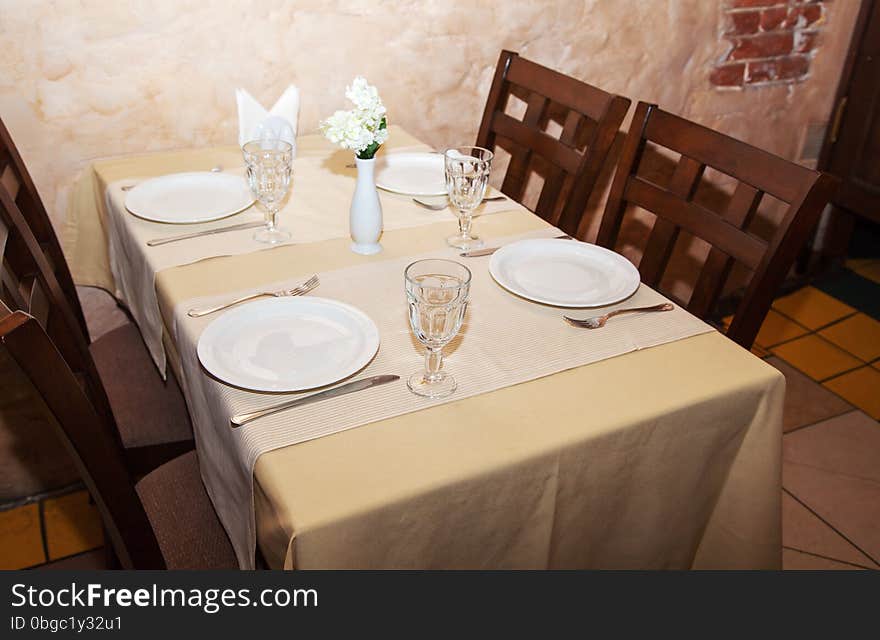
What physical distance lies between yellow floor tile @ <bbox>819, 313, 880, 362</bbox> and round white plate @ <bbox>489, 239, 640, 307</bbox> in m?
1.54

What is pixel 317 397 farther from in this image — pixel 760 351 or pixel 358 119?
pixel 760 351

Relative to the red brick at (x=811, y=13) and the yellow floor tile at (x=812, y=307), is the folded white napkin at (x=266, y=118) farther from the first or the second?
the yellow floor tile at (x=812, y=307)

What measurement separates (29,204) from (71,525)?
0.75 m

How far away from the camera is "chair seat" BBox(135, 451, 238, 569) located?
1.09 meters

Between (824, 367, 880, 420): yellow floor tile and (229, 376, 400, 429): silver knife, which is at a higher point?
(229, 376, 400, 429): silver knife

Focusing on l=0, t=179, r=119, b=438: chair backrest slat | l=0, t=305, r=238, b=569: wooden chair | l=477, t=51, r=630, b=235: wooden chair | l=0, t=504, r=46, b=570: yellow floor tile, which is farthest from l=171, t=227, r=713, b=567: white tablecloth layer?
l=0, t=504, r=46, b=570: yellow floor tile

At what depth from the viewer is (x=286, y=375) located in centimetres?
96

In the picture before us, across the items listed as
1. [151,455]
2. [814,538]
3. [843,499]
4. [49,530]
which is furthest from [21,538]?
[843,499]

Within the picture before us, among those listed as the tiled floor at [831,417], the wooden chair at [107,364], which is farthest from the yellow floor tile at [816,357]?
the wooden chair at [107,364]

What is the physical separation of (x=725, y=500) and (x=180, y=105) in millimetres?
1369

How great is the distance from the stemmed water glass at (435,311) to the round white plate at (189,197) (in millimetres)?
533

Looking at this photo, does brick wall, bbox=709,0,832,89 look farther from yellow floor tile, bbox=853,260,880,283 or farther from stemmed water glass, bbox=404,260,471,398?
stemmed water glass, bbox=404,260,471,398

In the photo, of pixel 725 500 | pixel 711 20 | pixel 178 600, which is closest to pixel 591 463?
pixel 725 500

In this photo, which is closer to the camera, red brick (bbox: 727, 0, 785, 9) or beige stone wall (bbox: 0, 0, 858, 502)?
beige stone wall (bbox: 0, 0, 858, 502)
